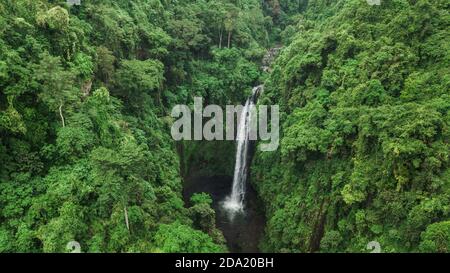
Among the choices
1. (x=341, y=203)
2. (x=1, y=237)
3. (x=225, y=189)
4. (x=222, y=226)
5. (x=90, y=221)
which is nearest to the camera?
(x=1, y=237)

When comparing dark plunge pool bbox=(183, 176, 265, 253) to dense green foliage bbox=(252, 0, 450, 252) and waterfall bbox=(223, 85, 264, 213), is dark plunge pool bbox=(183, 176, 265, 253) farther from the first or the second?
dense green foliage bbox=(252, 0, 450, 252)

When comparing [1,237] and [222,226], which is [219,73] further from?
[1,237]

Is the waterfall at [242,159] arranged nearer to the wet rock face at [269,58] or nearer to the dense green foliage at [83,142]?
the wet rock face at [269,58]

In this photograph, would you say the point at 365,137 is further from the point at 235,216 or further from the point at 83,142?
the point at 83,142

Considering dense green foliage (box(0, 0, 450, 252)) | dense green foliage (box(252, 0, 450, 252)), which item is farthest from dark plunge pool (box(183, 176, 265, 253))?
dense green foliage (box(252, 0, 450, 252))

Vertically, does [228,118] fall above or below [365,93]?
below

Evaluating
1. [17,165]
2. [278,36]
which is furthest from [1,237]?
[278,36]

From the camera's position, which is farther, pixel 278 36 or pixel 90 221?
pixel 278 36
